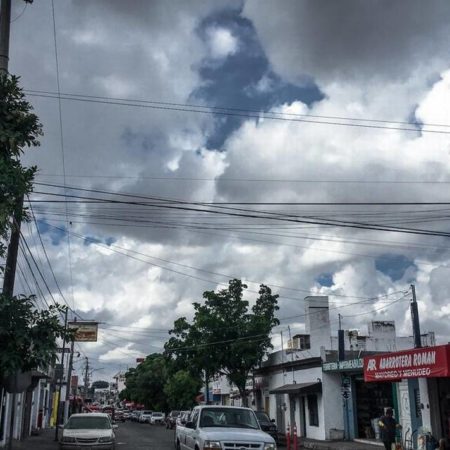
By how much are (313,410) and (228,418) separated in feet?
70.6

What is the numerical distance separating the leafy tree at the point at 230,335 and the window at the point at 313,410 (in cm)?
639

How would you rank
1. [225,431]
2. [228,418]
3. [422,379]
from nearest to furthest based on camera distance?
[225,431] < [228,418] < [422,379]

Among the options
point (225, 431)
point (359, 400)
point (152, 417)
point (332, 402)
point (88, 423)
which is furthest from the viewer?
point (152, 417)

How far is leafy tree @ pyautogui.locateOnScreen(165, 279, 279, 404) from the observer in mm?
41594

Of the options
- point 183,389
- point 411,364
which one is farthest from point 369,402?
point 183,389

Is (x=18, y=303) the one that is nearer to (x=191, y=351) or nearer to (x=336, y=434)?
(x=336, y=434)

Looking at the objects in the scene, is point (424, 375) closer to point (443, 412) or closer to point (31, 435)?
point (443, 412)

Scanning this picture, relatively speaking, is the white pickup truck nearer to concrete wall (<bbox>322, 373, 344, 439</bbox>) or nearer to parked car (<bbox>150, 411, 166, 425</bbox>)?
concrete wall (<bbox>322, 373, 344, 439</bbox>)

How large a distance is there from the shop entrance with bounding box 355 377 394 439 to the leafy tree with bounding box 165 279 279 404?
34.1 ft

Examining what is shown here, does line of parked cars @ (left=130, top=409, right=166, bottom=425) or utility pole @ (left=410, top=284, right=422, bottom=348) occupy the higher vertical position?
utility pole @ (left=410, top=284, right=422, bottom=348)

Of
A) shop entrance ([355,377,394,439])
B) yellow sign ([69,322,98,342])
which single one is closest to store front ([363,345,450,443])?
shop entrance ([355,377,394,439])

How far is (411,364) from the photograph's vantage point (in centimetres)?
2250

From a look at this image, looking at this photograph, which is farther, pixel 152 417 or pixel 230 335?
pixel 152 417

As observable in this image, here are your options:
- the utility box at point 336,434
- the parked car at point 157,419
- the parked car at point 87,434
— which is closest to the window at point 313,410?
the utility box at point 336,434
